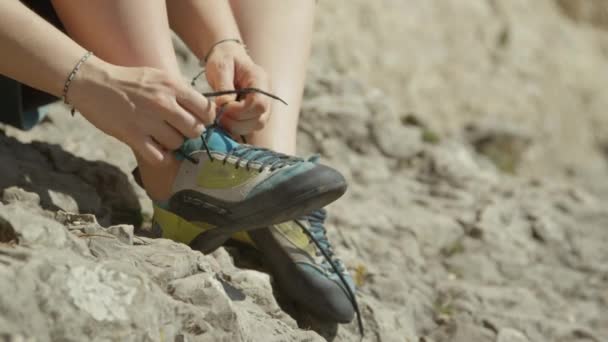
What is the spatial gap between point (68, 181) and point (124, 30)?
45 cm

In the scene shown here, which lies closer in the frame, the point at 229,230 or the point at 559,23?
the point at 229,230

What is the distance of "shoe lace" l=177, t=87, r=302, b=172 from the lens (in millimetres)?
1733

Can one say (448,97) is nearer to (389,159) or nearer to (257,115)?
(389,159)

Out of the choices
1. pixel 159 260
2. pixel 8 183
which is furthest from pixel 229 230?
pixel 8 183

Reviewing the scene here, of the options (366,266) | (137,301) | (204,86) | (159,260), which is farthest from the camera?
(204,86)

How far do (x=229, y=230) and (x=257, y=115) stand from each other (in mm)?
220

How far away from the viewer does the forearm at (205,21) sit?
198 centimetres

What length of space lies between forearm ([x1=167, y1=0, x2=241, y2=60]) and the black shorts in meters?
0.25

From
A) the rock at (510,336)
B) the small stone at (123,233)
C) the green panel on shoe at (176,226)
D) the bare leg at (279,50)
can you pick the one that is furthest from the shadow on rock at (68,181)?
the rock at (510,336)

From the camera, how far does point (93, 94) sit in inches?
66.0

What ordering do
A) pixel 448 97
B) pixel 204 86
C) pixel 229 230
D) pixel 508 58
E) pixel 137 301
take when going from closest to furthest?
1. pixel 137 301
2. pixel 229 230
3. pixel 204 86
4. pixel 448 97
5. pixel 508 58

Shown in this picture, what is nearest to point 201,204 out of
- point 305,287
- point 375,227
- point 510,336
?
point 305,287

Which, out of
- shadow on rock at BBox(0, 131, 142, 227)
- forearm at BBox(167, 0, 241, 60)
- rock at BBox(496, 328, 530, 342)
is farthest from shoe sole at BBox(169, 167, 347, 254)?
rock at BBox(496, 328, 530, 342)

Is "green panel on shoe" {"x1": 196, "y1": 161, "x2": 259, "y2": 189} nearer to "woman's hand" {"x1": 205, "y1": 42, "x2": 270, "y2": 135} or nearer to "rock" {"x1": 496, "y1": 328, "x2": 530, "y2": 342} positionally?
"woman's hand" {"x1": 205, "y1": 42, "x2": 270, "y2": 135}
